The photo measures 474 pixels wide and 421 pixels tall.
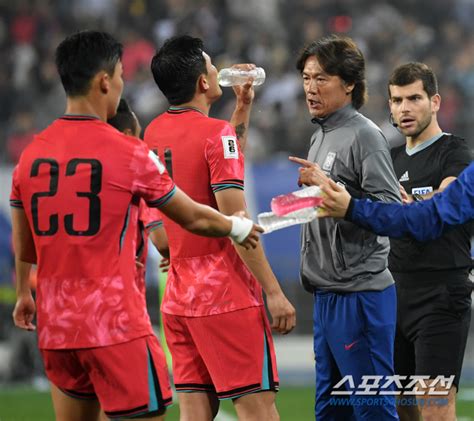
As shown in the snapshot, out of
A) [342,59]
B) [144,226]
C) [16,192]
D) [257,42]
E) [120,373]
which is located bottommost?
[120,373]

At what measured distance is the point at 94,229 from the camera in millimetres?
3633

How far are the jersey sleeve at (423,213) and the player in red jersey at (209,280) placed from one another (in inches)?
23.2

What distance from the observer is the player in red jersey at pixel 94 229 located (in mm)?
3639

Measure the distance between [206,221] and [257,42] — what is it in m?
10.0

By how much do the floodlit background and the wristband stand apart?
7.02m

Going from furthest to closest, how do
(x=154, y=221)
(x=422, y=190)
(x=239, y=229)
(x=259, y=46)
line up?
(x=259, y=46) < (x=422, y=190) < (x=154, y=221) < (x=239, y=229)

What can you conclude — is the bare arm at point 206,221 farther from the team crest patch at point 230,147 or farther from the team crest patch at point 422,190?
the team crest patch at point 422,190

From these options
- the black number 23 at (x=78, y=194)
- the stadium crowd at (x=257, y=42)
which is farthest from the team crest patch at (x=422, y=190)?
the stadium crowd at (x=257, y=42)

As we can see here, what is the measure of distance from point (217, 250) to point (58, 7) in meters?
10.6

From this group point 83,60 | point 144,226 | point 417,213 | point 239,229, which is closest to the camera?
point 83,60

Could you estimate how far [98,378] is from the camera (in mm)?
3705

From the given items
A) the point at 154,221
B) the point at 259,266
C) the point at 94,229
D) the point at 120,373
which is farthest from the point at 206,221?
the point at 154,221

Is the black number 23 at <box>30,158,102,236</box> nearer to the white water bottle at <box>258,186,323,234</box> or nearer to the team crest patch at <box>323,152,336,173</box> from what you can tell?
the white water bottle at <box>258,186,323,234</box>

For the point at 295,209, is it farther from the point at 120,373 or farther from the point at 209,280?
the point at 120,373
